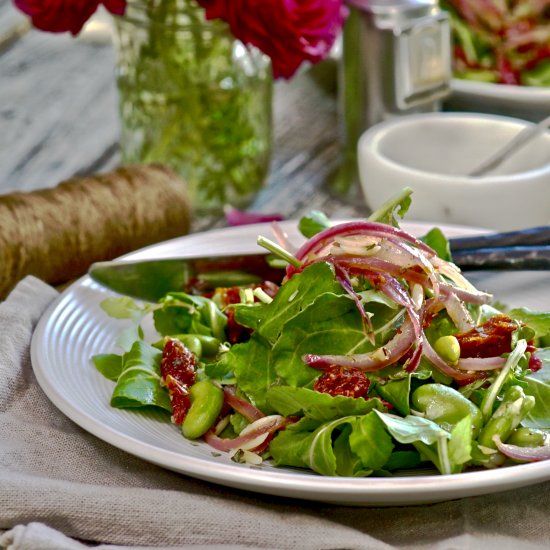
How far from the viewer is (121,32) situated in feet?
7.59

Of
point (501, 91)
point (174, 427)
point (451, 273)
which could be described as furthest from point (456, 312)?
point (501, 91)

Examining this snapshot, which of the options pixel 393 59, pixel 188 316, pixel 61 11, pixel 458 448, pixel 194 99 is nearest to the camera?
pixel 458 448

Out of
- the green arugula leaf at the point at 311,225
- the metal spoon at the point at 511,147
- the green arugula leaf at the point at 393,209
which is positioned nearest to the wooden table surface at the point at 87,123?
the metal spoon at the point at 511,147

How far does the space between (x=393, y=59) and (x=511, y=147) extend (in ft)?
1.26

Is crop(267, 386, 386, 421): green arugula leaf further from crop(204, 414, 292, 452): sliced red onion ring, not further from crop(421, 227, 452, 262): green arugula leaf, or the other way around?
crop(421, 227, 452, 262): green arugula leaf

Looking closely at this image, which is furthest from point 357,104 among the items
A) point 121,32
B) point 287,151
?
point 121,32

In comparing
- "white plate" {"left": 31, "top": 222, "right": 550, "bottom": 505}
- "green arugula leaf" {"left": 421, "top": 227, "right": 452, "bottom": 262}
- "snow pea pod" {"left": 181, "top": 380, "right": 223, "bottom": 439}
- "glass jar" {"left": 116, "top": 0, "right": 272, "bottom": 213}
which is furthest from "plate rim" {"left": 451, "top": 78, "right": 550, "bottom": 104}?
"snow pea pod" {"left": 181, "top": 380, "right": 223, "bottom": 439}

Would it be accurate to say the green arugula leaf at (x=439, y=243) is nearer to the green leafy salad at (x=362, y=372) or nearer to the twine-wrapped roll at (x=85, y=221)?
the green leafy salad at (x=362, y=372)

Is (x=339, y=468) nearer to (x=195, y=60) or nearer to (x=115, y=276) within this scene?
(x=115, y=276)

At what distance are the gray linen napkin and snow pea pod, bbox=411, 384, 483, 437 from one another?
0.33 feet

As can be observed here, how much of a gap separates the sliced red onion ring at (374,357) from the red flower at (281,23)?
0.96 metres

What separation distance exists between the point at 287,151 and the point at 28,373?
1.40 m

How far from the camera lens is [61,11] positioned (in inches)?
85.2

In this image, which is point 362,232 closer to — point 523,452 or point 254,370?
point 254,370
